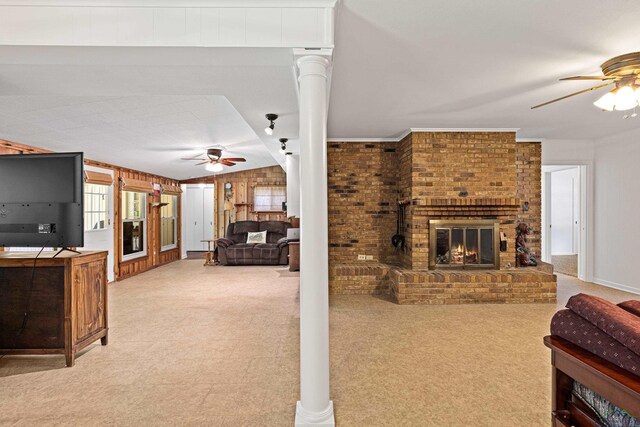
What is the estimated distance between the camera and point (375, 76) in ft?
9.58

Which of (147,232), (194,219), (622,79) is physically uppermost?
(622,79)

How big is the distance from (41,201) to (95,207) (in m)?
3.35

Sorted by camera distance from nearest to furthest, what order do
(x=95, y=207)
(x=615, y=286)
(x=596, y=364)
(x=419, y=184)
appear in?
(x=596, y=364) → (x=419, y=184) → (x=615, y=286) → (x=95, y=207)

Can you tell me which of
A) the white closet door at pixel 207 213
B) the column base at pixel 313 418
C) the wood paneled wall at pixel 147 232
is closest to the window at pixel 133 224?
the wood paneled wall at pixel 147 232

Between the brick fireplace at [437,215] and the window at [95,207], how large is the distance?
394 cm

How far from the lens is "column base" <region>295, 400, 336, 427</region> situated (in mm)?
1981

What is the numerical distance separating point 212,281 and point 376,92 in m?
4.44

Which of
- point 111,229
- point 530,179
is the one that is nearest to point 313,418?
point 530,179

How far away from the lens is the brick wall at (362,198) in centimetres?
540

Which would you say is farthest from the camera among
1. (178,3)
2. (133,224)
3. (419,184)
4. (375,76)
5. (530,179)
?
(133,224)

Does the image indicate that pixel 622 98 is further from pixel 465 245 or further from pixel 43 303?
pixel 43 303

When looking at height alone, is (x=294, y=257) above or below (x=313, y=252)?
below

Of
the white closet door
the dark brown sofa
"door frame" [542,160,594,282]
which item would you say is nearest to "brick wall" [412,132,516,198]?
"door frame" [542,160,594,282]

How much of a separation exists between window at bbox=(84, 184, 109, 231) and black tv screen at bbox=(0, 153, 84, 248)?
9.88 ft
